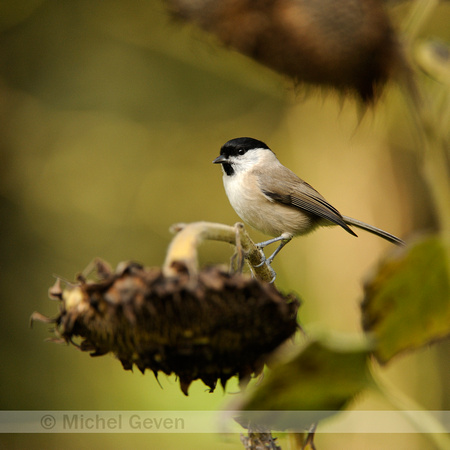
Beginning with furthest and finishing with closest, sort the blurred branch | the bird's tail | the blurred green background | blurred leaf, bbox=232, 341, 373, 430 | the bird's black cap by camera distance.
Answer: the blurred green background
the bird's black cap
the bird's tail
the blurred branch
blurred leaf, bbox=232, 341, 373, 430

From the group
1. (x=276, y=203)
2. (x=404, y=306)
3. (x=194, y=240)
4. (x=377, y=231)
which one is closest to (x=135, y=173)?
(x=276, y=203)

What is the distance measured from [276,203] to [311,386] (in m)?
2.10

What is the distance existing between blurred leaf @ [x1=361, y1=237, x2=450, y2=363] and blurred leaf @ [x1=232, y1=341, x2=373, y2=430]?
43 mm

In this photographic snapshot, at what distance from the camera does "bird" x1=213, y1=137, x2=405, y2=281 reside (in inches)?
101

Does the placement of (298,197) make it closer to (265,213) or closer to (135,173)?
(265,213)

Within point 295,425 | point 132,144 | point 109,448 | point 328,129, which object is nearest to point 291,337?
point 295,425

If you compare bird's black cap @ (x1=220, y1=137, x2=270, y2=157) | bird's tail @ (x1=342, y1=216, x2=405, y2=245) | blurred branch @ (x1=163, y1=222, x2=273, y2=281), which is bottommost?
blurred branch @ (x1=163, y1=222, x2=273, y2=281)

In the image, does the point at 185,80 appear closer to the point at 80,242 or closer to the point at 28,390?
the point at 80,242

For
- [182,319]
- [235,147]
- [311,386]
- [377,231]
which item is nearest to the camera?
[311,386]

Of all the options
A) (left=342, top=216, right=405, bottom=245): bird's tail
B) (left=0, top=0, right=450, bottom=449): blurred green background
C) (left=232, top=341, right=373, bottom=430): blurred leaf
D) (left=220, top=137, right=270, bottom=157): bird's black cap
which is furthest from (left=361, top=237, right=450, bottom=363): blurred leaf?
(left=0, top=0, right=450, bottom=449): blurred green background

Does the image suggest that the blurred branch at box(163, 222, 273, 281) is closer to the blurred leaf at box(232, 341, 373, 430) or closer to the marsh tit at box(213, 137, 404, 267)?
the blurred leaf at box(232, 341, 373, 430)

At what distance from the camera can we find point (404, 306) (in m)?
0.57

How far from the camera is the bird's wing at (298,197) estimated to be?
254cm

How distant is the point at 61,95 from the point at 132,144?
72cm
